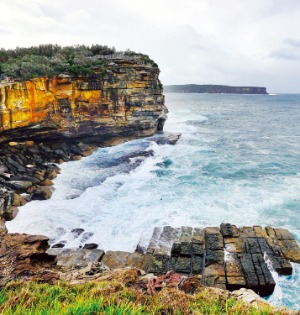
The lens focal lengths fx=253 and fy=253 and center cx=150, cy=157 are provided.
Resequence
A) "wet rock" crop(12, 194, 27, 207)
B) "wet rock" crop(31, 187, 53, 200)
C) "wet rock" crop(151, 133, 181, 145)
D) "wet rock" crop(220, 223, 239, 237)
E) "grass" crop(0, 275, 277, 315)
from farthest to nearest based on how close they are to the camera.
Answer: "wet rock" crop(151, 133, 181, 145), "wet rock" crop(31, 187, 53, 200), "wet rock" crop(12, 194, 27, 207), "wet rock" crop(220, 223, 239, 237), "grass" crop(0, 275, 277, 315)

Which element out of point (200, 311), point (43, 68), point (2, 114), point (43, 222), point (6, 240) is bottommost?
point (43, 222)

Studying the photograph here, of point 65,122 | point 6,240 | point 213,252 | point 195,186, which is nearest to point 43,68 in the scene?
point 65,122

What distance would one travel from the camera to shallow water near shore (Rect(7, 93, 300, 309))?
45.4ft

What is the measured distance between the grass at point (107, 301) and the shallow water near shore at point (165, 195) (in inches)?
258

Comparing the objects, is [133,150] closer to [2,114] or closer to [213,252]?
[2,114]

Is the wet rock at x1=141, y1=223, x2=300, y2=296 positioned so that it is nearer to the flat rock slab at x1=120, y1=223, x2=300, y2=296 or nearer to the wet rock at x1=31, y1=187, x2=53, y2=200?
→ the flat rock slab at x1=120, y1=223, x2=300, y2=296

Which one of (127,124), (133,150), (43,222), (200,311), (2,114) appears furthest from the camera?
(127,124)

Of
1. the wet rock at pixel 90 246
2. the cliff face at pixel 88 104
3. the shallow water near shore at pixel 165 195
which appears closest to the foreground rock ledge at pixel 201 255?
the wet rock at pixel 90 246

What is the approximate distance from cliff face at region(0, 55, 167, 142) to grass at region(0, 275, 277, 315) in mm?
19211

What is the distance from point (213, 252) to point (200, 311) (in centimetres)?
743

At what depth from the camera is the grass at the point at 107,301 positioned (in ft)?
12.5

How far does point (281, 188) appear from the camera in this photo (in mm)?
19219

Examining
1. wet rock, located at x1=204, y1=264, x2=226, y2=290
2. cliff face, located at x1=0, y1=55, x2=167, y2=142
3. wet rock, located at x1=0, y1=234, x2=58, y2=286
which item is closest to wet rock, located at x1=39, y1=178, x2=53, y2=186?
cliff face, located at x1=0, y1=55, x2=167, y2=142

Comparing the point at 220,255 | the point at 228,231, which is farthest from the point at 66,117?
the point at 220,255
